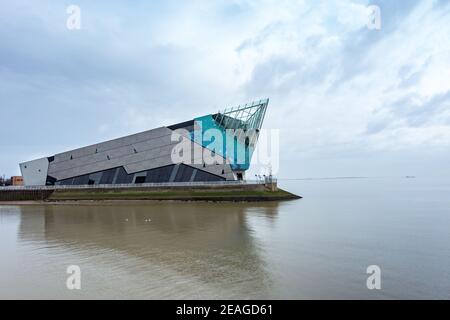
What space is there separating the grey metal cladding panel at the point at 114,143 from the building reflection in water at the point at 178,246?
1266 inches

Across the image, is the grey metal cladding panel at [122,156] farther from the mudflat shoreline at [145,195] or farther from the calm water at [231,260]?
the calm water at [231,260]

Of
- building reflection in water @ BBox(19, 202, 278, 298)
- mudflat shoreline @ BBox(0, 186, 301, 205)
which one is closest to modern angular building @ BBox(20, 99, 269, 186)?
mudflat shoreline @ BBox(0, 186, 301, 205)

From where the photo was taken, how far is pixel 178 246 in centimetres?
1930

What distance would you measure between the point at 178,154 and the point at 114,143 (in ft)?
43.9

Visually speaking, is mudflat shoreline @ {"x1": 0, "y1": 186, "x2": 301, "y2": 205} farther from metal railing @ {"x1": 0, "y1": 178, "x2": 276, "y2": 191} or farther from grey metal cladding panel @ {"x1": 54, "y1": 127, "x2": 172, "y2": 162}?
grey metal cladding panel @ {"x1": 54, "y1": 127, "x2": 172, "y2": 162}

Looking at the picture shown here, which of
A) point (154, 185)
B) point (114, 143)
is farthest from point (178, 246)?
point (114, 143)

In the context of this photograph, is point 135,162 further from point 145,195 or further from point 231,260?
point 231,260

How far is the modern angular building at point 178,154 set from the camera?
197 feet

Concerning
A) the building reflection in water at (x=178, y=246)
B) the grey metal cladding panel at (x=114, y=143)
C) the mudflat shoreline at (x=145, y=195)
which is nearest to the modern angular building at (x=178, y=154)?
the grey metal cladding panel at (x=114, y=143)

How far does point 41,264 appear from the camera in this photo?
16.0 meters

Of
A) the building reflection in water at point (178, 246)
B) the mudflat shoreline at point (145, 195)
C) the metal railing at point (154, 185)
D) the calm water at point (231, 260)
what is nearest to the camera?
the calm water at point (231, 260)

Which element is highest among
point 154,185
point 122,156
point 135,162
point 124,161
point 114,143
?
point 114,143

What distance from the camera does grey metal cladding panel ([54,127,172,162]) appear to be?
2448 inches
